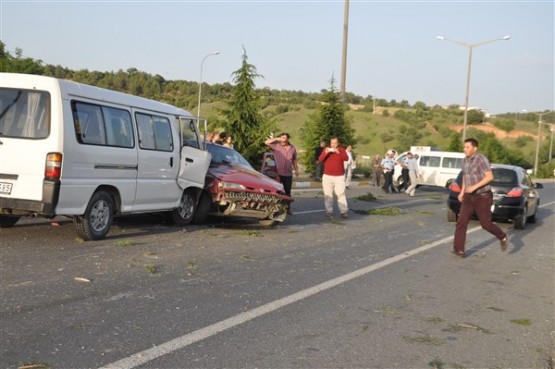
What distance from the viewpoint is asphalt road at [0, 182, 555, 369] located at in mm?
4652

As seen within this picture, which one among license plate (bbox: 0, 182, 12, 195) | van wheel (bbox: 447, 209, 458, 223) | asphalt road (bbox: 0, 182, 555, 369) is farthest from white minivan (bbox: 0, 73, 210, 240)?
van wheel (bbox: 447, 209, 458, 223)

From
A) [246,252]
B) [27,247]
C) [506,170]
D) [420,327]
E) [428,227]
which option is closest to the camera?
[420,327]

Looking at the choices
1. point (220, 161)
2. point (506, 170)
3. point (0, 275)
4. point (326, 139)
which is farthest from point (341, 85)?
point (0, 275)

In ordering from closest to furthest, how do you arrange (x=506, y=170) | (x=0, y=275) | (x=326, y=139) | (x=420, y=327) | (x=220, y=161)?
1. (x=420, y=327)
2. (x=0, y=275)
3. (x=220, y=161)
4. (x=506, y=170)
5. (x=326, y=139)

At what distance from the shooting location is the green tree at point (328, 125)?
30688mm

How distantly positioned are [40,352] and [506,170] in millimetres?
12830

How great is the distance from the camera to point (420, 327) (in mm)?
5645

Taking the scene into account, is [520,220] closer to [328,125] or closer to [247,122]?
[247,122]

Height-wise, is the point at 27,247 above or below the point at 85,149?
below

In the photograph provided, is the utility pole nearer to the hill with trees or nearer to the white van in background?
the hill with trees

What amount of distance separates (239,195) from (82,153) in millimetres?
3372

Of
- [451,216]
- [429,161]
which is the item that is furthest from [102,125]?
[429,161]

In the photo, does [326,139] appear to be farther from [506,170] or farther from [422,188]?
[506,170]

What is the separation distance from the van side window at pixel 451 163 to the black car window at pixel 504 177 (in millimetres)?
13641
